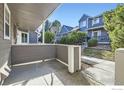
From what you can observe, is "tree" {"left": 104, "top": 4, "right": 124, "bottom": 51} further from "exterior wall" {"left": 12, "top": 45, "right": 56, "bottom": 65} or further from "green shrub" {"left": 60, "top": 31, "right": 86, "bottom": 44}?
"exterior wall" {"left": 12, "top": 45, "right": 56, "bottom": 65}

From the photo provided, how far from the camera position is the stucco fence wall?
3525 millimetres

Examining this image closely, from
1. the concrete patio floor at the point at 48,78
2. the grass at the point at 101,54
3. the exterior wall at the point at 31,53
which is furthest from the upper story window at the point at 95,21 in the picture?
the exterior wall at the point at 31,53

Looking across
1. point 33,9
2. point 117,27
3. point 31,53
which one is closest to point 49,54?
point 31,53

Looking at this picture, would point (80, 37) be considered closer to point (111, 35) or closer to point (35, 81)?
point (111, 35)

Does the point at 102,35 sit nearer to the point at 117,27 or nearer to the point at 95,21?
the point at 95,21

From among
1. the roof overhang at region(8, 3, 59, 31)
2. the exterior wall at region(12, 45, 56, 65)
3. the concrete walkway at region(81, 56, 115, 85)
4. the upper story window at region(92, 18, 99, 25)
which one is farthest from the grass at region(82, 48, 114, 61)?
the exterior wall at region(12, 45, 56, 65)

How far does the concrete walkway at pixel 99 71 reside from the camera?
273cm

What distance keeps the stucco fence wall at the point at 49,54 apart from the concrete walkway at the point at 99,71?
0.29 m

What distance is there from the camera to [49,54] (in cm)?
456

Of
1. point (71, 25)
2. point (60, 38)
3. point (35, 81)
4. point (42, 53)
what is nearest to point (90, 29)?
point (71, 25)

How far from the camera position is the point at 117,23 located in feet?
11.6

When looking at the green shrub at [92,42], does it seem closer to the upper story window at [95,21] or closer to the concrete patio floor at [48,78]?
the upper story window at [95,21]
